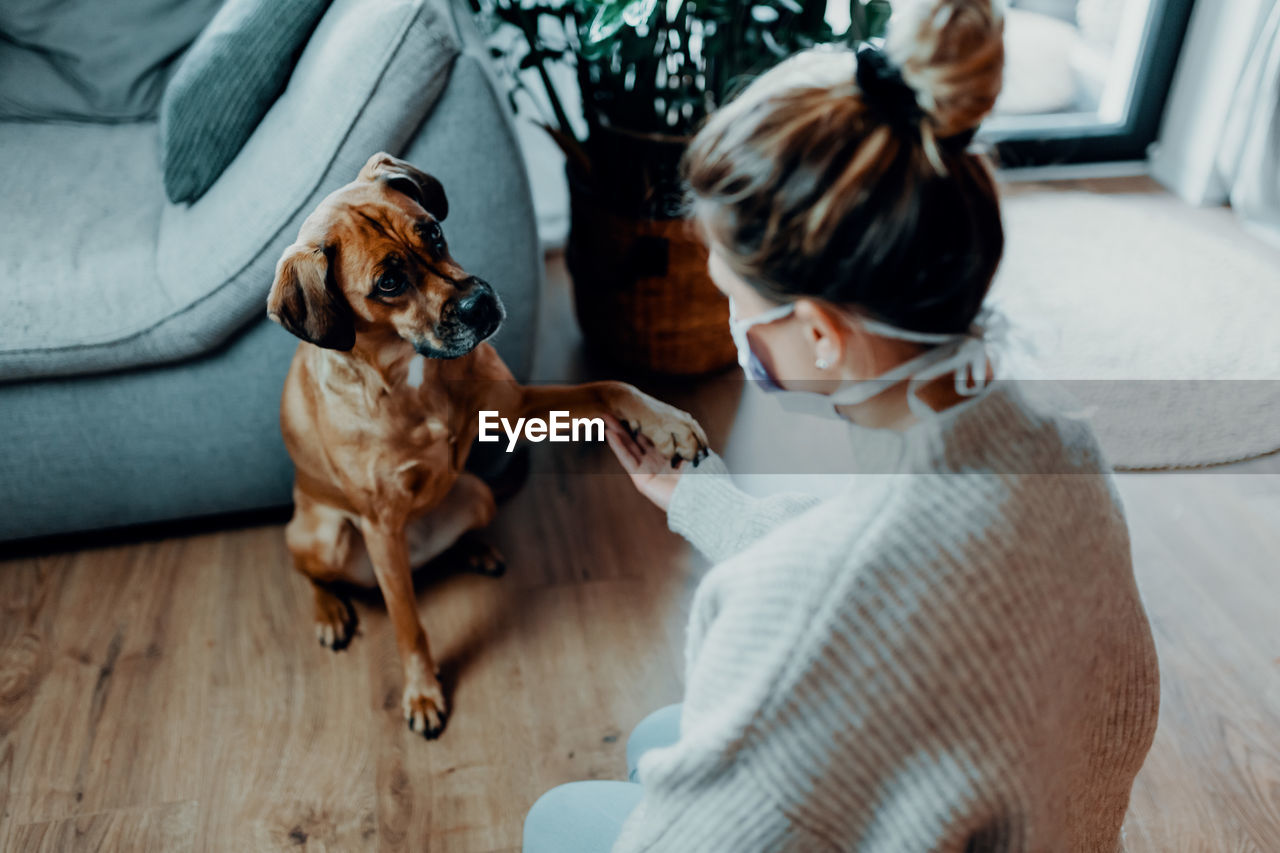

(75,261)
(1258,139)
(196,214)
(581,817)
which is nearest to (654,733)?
(581,817)

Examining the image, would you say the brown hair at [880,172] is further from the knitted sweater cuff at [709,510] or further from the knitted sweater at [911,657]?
the knitted sweater cuff at [709,510]

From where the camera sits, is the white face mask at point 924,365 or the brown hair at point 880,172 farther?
the white face mask at point 924,365

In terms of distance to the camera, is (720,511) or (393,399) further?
(393,399)

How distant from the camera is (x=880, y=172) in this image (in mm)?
628

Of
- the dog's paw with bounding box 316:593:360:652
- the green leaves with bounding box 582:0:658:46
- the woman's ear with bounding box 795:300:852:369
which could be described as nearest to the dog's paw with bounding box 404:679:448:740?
the dog's paw with bounding box 316:593:360:652

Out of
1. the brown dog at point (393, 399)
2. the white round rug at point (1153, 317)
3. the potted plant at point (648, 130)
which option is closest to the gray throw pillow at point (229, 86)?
the brown dog at point (393, 399)

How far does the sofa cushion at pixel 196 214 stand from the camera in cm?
127

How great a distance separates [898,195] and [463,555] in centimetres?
131

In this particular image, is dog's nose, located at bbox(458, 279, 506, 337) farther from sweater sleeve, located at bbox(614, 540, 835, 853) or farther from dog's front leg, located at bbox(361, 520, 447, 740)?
dog's front leg, located at bbox(361, 520, 447, 740)

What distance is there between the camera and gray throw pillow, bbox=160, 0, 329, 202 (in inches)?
54.9

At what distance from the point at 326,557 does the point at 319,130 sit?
65 cm

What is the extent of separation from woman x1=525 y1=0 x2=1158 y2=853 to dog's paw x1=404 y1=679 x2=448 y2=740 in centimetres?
78

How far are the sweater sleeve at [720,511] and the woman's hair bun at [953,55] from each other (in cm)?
53

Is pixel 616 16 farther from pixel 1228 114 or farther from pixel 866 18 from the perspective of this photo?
pixel 1228 114
